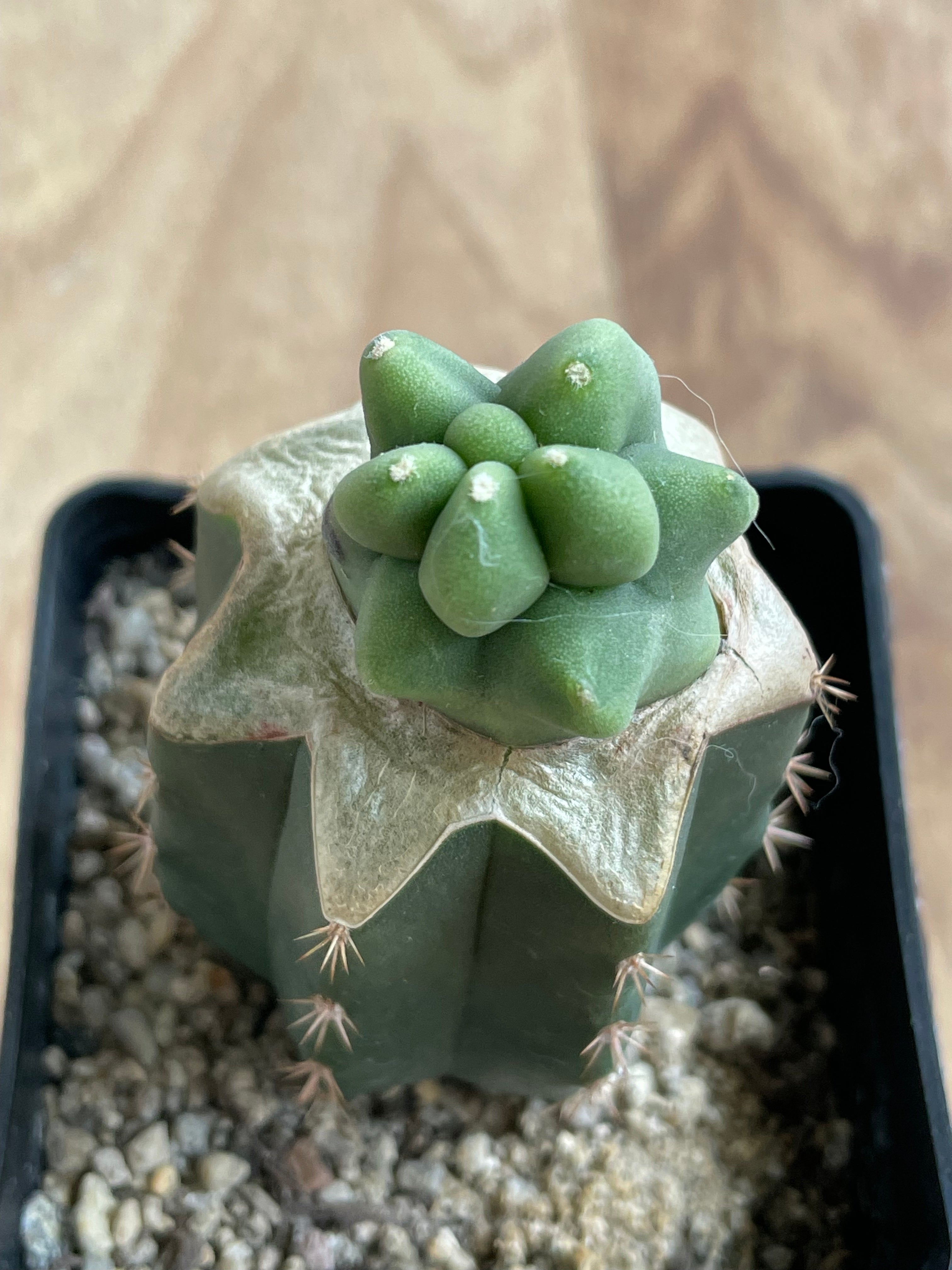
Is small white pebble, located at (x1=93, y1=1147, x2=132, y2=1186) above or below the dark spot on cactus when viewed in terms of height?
below

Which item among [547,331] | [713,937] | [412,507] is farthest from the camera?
[547,331]

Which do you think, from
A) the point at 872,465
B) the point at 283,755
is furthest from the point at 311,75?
the point at 283,755

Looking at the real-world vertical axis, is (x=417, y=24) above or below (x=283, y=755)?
above

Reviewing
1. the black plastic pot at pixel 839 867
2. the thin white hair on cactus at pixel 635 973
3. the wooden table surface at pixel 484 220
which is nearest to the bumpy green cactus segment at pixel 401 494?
the thin white hair on cactus at pixel 635 973

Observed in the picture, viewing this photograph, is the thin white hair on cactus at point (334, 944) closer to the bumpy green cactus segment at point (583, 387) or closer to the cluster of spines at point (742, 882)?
the cluster of spines at point (742, 882)

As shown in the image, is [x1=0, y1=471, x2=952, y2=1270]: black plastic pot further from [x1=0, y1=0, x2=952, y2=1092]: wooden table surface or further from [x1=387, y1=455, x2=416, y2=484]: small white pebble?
[x1=387, y1=455, x2=416, y2=484]: small white pebble

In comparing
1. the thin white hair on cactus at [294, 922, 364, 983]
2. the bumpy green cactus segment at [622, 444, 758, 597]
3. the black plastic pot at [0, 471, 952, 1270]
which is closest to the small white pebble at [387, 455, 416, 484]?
the bumpy green cactus segment at [622, 444, 758, 597]

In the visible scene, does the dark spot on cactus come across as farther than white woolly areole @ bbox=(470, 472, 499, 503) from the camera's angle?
Yes

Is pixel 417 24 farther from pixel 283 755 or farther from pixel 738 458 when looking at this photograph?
pixel 283 755
